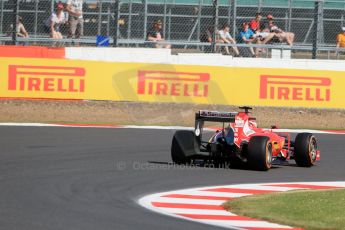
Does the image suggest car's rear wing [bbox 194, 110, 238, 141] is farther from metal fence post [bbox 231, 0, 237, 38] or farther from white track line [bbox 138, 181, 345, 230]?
metal fence post [bbox 231, 0, 237, 38]

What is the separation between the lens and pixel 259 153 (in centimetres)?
1445

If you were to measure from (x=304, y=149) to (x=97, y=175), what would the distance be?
136 inches

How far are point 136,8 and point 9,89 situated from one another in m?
3.86

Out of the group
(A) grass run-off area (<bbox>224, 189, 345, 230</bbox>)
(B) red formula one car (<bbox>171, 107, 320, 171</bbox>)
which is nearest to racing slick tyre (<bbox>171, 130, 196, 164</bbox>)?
(B) red formula one car (<bbox>171, 107, 320, 171</bbox>)

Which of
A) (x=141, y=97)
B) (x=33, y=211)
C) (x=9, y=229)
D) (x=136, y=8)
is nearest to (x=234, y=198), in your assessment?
(x=33, y=211)

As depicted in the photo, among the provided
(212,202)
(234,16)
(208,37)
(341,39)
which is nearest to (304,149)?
(212,202)

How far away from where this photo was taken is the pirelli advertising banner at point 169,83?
22.2 metres

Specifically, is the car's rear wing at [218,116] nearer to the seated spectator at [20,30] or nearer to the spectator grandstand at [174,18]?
the spectator grandstand at [174,18]

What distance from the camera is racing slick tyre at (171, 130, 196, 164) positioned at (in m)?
14.9

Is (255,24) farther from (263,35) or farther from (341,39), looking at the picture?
(341,39)

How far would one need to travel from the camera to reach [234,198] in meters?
11.9

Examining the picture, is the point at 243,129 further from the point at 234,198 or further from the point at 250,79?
the point at 250,79

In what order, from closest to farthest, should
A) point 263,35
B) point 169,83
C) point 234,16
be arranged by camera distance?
point 169,83 < point 234,16 < point 263,35

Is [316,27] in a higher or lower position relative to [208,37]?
higher
